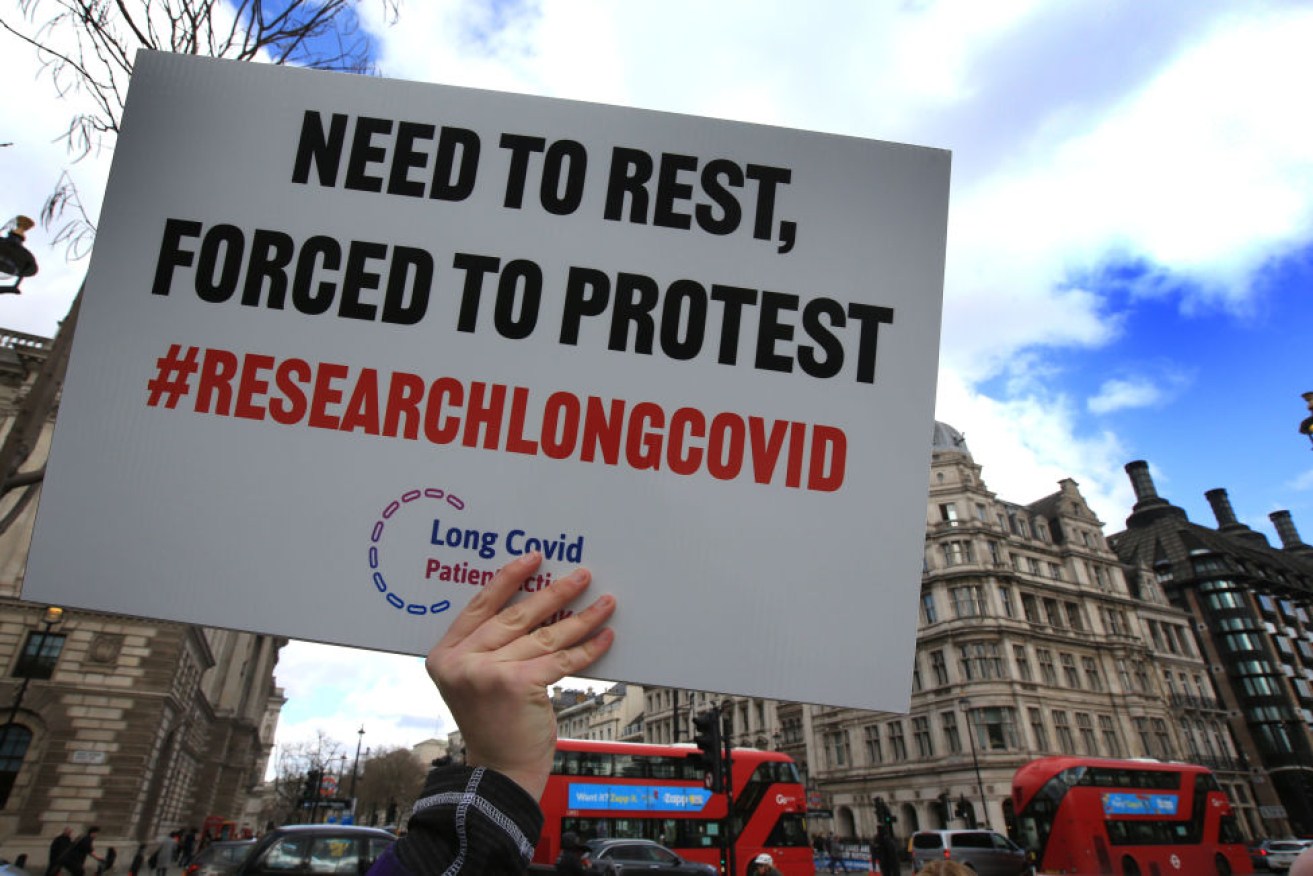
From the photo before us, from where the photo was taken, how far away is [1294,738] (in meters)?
52.7

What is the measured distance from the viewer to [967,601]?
44.6 m

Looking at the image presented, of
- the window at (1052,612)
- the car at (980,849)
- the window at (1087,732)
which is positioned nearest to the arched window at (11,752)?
→ the car at (980,849)

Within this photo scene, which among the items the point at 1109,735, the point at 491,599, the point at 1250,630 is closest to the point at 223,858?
the point at 491,599

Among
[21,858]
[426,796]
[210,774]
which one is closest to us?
[426,796]

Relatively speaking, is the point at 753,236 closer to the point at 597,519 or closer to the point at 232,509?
the point at 597,519

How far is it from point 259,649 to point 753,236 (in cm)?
6043

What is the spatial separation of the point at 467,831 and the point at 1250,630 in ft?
243

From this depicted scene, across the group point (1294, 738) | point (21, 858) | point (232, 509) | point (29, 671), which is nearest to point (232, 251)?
point (232, 509)

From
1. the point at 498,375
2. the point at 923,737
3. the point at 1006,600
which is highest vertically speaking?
the point at 1006,600

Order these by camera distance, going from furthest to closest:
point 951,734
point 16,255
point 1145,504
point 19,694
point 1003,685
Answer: point 1145,504 < point 951,734 < point 1003,685 < point 19,694 < point 16,255

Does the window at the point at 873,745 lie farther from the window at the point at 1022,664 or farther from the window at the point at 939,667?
the window at the point at 1022,664

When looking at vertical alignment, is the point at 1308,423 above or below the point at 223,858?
above

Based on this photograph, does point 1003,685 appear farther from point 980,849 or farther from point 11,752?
point 11,752

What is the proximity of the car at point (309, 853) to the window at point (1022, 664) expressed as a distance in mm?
42872
